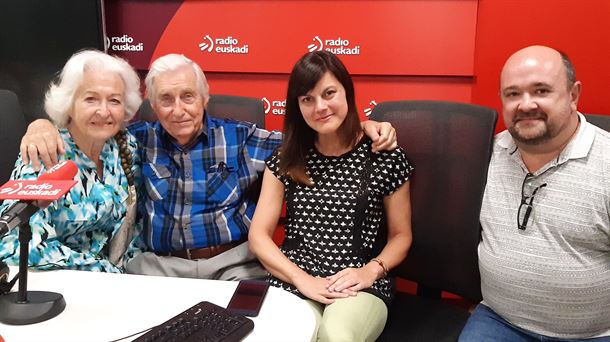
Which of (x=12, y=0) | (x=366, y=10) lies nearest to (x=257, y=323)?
(x=366, y=10)

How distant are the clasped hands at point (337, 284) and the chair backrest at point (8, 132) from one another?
128 centimetres

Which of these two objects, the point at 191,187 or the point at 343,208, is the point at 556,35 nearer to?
the point at 343,208

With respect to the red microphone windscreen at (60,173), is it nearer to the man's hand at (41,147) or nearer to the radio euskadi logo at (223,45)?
the man's hand at (41,147)

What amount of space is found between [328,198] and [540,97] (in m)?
0.76

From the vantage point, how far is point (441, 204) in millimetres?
1798

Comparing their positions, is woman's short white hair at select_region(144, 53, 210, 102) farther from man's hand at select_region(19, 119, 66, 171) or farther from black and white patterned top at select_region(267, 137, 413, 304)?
black and white patterned top at select_region(267, 137, 413, 304)

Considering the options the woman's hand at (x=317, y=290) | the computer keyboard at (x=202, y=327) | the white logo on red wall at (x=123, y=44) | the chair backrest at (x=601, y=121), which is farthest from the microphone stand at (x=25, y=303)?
the white logo on red wall at (x=123, y=44)

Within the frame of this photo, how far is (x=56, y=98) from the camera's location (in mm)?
1710

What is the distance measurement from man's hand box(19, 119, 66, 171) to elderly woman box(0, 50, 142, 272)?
0.10ft

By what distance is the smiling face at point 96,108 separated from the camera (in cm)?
169

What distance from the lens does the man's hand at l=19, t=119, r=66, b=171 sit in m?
1.53

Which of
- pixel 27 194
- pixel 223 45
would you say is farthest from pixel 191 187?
pixel 223 45

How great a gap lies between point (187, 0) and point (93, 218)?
4.80 feet

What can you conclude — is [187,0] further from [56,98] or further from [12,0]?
[56,98]
